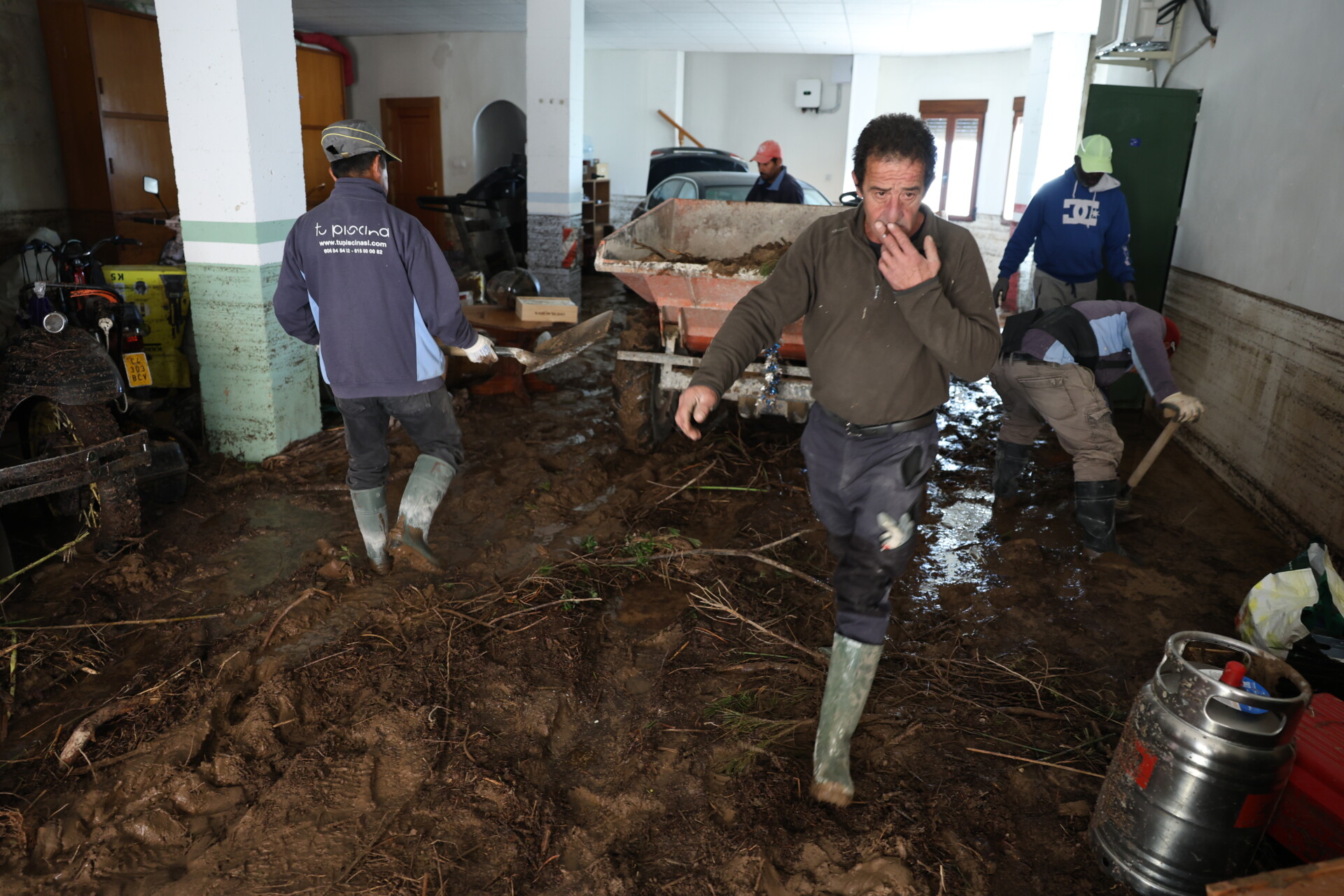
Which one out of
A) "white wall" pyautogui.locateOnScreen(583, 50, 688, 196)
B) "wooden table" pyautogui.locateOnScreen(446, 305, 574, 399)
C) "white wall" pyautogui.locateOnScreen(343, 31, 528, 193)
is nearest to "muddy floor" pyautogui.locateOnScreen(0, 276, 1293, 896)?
"wooden table" pyautogui.locateOnScreen(446, 305, 574, 399)

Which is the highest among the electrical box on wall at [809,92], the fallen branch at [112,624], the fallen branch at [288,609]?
the electrical box on wall at [809,92]

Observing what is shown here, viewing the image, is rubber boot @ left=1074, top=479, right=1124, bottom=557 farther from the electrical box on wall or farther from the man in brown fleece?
the electrical box on wall

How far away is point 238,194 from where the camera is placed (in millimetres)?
4789

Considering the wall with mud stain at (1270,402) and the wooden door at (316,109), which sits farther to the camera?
the wooden door at (316,109)

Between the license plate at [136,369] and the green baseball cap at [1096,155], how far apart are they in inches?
227

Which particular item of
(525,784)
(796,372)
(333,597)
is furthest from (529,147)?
(525,784)

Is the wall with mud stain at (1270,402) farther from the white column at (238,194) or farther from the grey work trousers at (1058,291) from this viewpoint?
the white column at (238,194)

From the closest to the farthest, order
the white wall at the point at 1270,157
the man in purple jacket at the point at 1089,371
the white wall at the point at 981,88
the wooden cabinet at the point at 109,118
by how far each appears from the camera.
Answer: the man in purple jacket at the point at 1089,371, the white wall at the point at 1270,157, the wooden cabinet at the point at 109,118, the white wall at the point at 981,88

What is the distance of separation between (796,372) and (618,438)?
1.45 m

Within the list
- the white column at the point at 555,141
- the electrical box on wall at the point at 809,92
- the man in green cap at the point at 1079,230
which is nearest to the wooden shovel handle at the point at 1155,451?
the man in green cap at the point at 1079,230

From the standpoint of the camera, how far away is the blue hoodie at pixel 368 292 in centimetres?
336

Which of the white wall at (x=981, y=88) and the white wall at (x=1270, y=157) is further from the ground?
Result: the white wall at (x=981, y=88)

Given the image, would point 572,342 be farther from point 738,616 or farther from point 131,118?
point 131,118

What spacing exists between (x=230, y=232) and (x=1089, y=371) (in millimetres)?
4523
